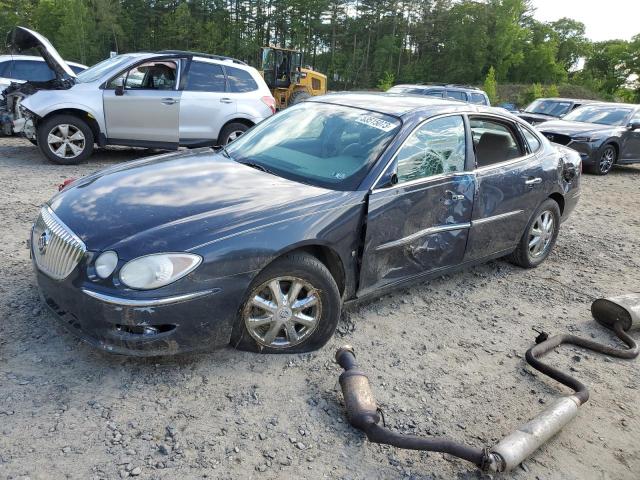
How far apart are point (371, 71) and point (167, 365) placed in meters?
71.6

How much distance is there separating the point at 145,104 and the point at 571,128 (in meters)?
9.10

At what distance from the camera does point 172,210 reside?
2.89 meters

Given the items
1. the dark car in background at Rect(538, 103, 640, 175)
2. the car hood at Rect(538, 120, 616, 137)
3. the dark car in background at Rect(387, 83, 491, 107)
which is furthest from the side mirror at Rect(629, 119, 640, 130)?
the dark car in background at Rect(387, 83, 491, 107)

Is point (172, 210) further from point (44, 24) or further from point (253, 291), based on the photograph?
point (44, 24)

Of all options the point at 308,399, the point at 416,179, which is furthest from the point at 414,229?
the point at 308,399

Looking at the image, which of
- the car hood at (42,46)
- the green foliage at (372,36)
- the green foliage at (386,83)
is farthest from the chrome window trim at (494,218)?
the green foliage at (372,36)

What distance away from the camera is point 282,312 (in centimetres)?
299

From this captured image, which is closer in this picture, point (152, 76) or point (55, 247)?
point (55, 247)

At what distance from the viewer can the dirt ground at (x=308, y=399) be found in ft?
7.63

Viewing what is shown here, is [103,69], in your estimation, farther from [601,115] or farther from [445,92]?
[601,115]

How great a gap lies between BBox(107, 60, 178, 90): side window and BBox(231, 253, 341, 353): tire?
6.29m

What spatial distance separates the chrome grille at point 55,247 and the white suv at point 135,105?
5.28 meters

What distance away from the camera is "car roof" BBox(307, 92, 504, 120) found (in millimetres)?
3850

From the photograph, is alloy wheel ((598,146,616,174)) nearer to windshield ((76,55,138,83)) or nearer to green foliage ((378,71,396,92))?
windshield ((76,55,138,83))
